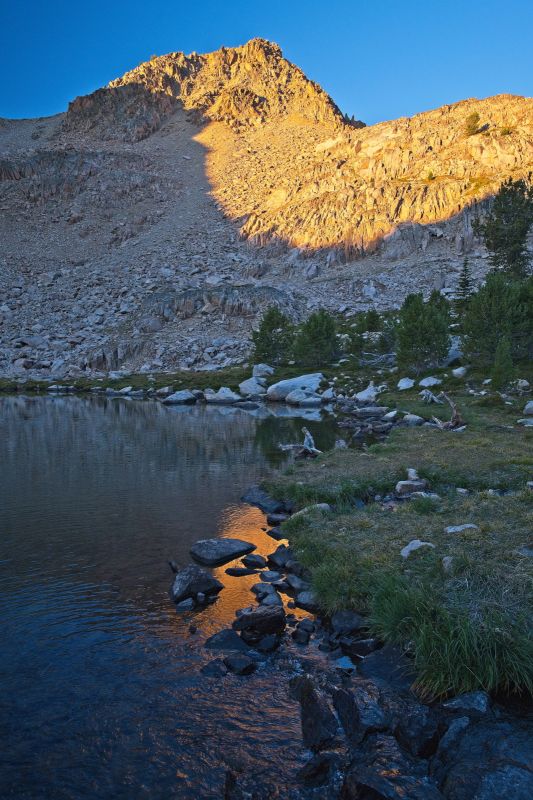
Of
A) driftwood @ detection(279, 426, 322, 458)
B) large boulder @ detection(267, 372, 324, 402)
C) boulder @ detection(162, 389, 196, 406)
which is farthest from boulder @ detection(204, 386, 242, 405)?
driftwood @ detection(279, 426, 322, 458)

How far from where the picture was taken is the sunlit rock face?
94.8m

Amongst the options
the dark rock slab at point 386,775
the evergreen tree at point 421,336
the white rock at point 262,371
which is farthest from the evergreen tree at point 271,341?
the dark rock slab at point 386,775

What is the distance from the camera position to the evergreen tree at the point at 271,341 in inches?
2968

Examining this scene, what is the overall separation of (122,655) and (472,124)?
152039mm

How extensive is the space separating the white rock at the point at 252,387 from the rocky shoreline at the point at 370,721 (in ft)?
175

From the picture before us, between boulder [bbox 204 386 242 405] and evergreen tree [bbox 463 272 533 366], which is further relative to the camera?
boulder [bbox 204 386 242 405]

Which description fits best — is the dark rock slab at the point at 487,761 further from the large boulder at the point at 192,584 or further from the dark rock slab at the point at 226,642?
the large boulder at the point at 192,584

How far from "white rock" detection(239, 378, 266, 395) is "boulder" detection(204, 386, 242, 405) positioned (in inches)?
48.3

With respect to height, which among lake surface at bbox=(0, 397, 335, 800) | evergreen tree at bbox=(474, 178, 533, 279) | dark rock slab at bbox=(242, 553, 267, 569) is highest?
evergreen tree at bbox=(474, 178, 533, 279)

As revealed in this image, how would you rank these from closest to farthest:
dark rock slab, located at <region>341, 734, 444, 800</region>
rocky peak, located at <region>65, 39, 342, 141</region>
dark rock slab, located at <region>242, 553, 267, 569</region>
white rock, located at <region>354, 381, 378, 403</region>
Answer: dark rock slab, located at <region>341, 734, 444, 800</region> → dark rock slab, located at <region>242, 553, 267, 569</region> → white rock, located at <region>354, 381, 378, 403</region> → rocky peak, located at <region>65, 39, 342, 141</region>

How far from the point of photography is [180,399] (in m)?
61.2

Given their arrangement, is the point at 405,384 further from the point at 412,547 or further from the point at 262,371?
the point at 412,547

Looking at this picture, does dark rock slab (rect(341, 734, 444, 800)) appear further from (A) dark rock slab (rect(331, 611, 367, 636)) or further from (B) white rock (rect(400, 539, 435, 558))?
(B) white rock (rect(400, 539, 435, 558))

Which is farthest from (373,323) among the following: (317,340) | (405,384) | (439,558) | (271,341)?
(439,558)
